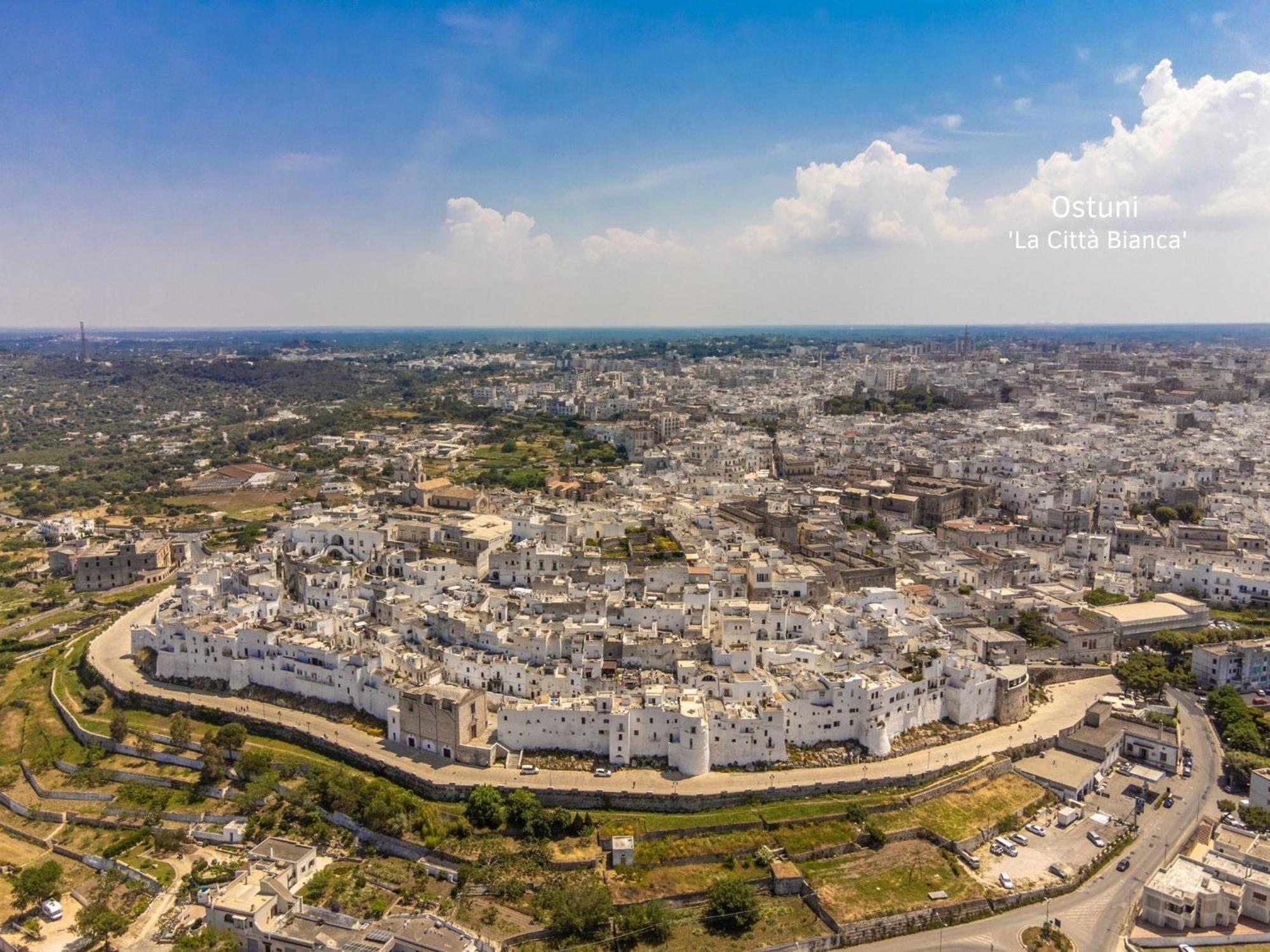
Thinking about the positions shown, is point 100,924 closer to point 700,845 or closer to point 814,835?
point 700,845

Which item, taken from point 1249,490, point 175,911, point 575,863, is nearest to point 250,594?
point 175,911

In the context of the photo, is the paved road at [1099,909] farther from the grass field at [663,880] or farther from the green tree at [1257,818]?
the grass field at [663,880]

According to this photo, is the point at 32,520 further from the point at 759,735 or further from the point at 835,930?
the point at 835,930

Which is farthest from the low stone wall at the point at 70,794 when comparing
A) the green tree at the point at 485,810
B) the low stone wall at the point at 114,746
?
the green tree at the point at 485,810

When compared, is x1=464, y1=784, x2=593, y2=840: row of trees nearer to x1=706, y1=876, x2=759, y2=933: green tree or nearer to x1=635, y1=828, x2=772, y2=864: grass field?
x1=635, y1=828, x2=772, y2=864: grass field

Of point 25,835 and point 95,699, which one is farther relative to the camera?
point 95,699

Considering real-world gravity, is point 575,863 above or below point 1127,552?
below

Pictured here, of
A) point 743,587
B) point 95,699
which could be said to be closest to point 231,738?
point 95,699
